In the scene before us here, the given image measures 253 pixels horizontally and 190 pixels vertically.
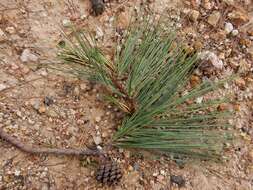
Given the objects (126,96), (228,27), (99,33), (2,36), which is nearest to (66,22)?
(99,33)

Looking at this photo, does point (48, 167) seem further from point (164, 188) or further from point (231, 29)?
point (231, 29)

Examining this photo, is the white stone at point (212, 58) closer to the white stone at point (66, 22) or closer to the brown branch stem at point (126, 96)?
the brown branch stem at point (126, 96)

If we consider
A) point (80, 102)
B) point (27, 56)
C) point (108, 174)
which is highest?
point (27, 56)

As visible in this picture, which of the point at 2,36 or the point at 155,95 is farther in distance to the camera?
the point at 2,36

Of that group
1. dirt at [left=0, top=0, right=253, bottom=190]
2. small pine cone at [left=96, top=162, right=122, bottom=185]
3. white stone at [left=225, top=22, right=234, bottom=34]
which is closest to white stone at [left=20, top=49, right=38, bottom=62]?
dirt at [left=0, top=0, right=253, bottom=190]

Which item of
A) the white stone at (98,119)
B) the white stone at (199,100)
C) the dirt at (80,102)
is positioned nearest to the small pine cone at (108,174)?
the dirt at (80,102)

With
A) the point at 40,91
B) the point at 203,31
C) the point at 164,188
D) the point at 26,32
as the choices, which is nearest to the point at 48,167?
the point at 40,91

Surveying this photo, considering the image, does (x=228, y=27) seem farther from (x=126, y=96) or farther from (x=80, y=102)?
(x=80, y=102)

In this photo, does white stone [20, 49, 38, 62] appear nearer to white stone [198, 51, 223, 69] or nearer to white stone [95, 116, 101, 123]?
white stone [95, 116, 101, 123]
